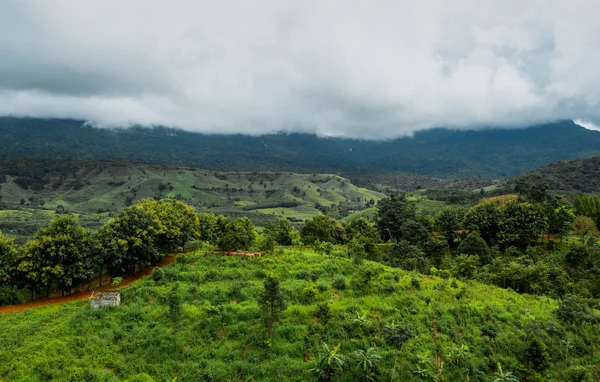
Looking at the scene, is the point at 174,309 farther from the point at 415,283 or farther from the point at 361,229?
the point at 361,229

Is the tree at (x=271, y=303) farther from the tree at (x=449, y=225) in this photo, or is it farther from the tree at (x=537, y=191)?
the tree at (x=537, y=191)

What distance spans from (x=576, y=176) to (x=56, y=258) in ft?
655

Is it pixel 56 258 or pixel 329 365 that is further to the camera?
pixel 56 258

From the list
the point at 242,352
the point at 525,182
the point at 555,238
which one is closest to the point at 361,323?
the point at 242,352

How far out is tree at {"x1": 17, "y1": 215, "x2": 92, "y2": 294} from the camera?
3250cm

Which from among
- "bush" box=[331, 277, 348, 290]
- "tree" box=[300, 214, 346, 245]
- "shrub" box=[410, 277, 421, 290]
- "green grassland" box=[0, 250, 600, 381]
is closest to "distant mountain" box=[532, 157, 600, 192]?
"tree" box=[300, 214, 346, 245]

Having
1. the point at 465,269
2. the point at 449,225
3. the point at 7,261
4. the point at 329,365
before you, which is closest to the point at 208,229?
the point at 7,261

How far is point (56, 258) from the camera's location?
33.3 m

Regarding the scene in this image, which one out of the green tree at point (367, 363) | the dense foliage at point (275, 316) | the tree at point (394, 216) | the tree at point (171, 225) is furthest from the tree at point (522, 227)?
the tree at point (171, 225)

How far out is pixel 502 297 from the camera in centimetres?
3422

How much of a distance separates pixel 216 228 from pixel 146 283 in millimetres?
26479

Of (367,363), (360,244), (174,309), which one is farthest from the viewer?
(360,244)

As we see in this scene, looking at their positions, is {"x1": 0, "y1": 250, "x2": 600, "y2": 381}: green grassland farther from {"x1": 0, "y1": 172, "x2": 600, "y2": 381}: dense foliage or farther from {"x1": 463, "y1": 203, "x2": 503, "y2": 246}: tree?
{"x1": 463, "y1": 203, "x2": 503, "y2": 246}: tree

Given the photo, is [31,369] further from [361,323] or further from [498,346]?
[498,346]
